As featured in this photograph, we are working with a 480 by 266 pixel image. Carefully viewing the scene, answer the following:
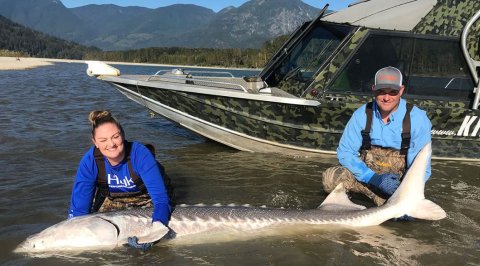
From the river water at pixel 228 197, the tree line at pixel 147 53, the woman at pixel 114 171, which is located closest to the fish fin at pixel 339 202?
the river water at pixel 228 197

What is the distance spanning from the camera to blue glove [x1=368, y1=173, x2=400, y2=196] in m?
4.07

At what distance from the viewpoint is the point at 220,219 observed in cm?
363

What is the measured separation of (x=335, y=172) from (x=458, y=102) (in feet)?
8.30

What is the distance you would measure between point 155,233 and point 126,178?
0.59 m

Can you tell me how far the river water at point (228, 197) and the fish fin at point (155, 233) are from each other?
0.19 metres

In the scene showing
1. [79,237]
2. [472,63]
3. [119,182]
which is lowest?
A: [79,237]

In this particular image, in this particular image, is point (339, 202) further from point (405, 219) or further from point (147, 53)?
point (147, 53)

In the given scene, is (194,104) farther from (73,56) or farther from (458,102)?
(73,56)

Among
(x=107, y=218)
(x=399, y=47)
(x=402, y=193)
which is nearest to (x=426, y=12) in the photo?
(x=399, y=47)

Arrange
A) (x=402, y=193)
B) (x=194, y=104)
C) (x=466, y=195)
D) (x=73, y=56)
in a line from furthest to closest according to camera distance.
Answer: (x=73, y=56) < (x=194, y=104) < (x=466, y=195) < (x=402, y=193)

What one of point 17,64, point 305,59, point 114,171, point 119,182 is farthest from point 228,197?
point 17,64

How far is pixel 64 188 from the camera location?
203 inches

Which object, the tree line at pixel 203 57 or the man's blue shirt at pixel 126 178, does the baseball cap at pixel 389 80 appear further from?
the tree line at pixel 203 57

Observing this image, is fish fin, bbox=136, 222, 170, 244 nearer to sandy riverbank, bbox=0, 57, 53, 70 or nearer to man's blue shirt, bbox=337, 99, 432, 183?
man's blue shirt, bbox=337, 99, 432, 183
